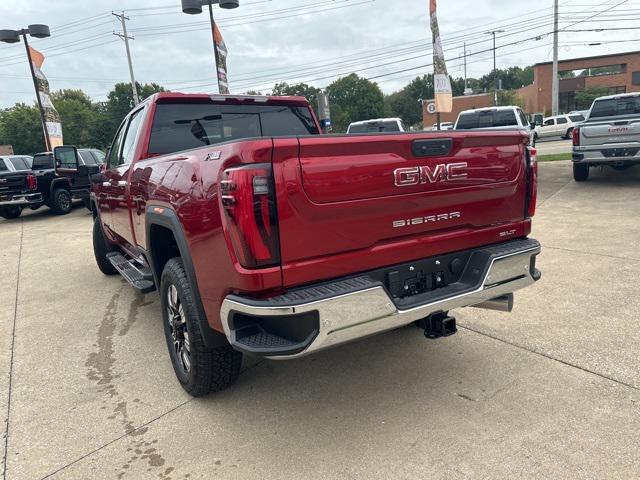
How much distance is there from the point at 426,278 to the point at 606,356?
61.3 inches

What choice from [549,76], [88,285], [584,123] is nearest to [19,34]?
[88,285]

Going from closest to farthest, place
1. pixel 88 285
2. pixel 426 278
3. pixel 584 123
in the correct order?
pixel 426 278
pixel 88 285
pixel 584 123

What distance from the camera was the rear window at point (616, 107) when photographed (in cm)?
1049

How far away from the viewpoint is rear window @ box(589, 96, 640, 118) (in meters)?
10.5

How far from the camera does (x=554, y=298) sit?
432cm

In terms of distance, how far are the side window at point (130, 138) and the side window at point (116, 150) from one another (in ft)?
0.78

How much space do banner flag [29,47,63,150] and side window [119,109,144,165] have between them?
1724cm

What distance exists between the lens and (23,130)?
62.1m

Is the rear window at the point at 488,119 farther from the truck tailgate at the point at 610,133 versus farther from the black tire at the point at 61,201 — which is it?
the black tire at the point at 61,201

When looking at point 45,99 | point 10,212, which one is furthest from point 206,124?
point 45,99

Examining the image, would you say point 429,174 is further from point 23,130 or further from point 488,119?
point 23,130

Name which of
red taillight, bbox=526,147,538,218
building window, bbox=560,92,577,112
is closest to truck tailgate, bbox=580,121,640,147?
red taillight, bbox=526,147,538,218

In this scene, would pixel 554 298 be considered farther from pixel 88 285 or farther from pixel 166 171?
pixel 88 285

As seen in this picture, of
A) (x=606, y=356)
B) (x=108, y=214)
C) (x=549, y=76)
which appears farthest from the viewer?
(x=549, y=76)
